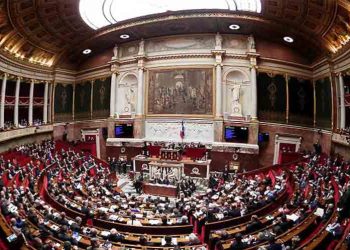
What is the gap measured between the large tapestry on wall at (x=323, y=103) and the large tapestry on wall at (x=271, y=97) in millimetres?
2487

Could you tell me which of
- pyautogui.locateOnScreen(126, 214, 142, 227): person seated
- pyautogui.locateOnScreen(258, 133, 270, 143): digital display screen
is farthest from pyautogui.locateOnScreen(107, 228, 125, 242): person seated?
pyautogui.locateOnScreen(258, 133, 270, 143): digital display screen

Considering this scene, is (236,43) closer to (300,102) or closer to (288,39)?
(288,39)

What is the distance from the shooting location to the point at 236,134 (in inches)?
882

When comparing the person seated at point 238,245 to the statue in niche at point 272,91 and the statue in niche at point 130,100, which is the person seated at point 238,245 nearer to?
the statue in niche at point 272,91

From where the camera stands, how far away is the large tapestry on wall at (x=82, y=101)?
2889cm

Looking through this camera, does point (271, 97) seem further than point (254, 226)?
Yes

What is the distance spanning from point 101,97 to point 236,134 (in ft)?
45.0

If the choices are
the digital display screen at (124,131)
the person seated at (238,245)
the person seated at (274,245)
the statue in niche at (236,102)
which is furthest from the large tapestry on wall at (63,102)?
the person seated at (274,245)

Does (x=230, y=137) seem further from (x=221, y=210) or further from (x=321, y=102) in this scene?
(x=221, y=210)

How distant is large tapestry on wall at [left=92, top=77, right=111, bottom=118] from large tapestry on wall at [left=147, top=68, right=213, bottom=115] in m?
4.83

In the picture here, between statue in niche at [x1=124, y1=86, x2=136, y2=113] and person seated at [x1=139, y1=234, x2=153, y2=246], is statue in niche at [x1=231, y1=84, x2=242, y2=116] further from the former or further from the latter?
person seated at [x1=139, y1=234, x2=153, y2=246]

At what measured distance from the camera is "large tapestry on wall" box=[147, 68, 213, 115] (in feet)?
77.4

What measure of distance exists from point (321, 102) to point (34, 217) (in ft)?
67.6

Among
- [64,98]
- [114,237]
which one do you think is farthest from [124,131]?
[114,237]
